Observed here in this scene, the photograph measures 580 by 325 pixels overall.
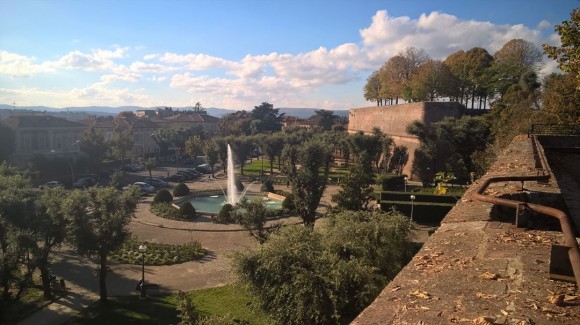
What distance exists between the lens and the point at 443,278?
10.7 feet

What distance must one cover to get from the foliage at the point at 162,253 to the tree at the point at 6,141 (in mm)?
29951

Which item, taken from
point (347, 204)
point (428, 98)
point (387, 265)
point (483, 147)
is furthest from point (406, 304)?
point (428, 98)

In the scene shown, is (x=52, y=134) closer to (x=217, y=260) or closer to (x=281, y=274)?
(x=217, y=260)

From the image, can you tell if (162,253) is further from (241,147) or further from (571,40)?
(241,147)

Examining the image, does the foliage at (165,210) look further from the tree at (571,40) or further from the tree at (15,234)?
the tree at (571,40)

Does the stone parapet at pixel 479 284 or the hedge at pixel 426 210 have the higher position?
the stone parapet at pixel 479 284

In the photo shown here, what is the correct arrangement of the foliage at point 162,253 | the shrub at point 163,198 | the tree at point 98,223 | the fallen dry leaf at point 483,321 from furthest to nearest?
the shrub at point 163,198
the foliage at point 162,253
the tree at point 98,223
the fallen dry leaf at point 483,321

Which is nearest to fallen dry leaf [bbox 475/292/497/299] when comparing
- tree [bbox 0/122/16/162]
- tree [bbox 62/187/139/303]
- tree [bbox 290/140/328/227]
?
tree [bbox 62/187/139/303]

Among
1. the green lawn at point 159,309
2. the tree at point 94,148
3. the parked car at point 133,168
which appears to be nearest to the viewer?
the green lawn at point 159,309

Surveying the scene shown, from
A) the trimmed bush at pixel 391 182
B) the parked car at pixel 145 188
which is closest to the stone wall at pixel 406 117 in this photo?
the trimmed bush at pixel 391 182

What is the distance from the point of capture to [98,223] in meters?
15.6

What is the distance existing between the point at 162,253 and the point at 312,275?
13383mm

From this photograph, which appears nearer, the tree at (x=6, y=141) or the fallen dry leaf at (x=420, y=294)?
the fallen dry leaf at (x=420, y=294)

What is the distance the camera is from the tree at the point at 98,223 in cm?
1525
